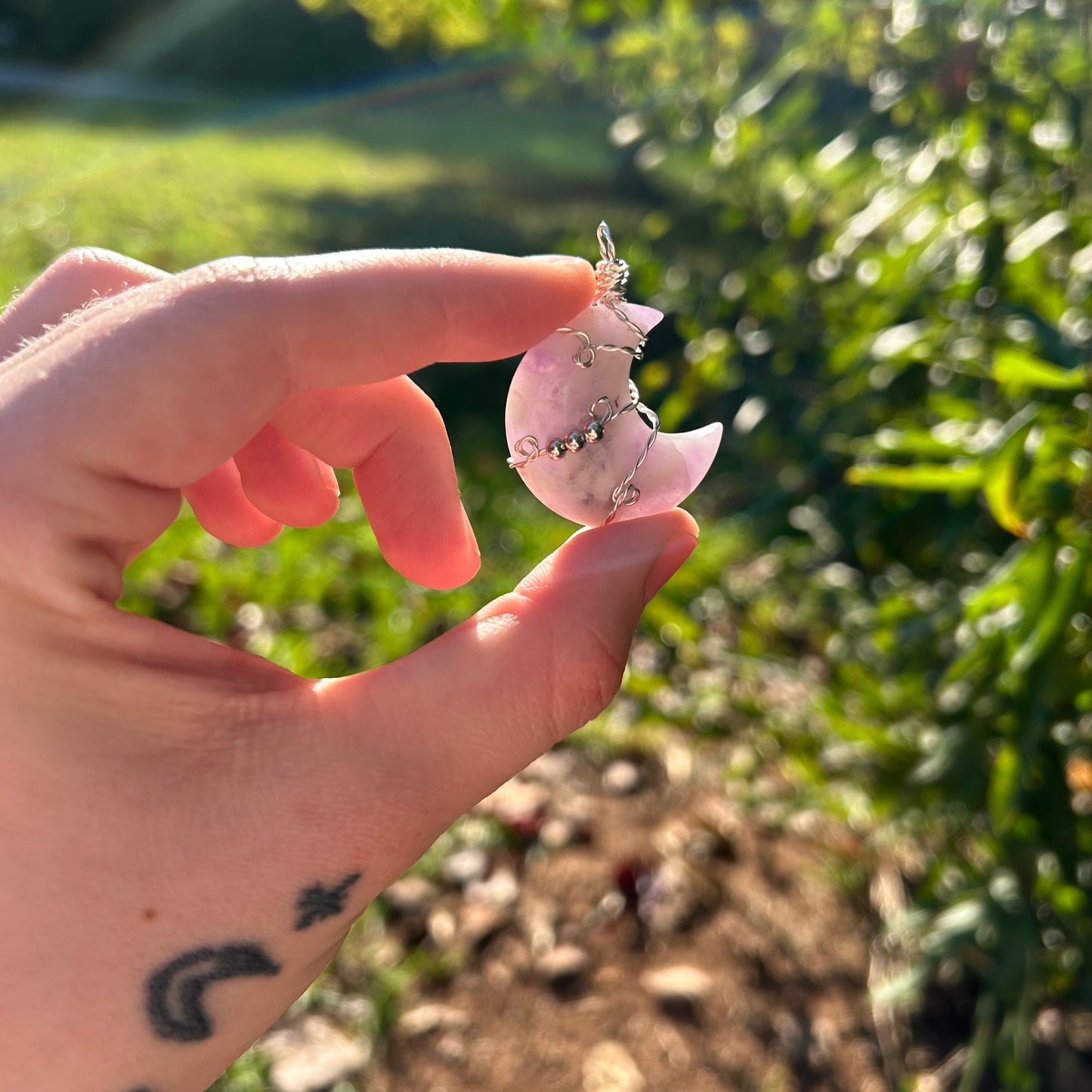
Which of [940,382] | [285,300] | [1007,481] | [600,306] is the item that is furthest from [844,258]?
[285,300]

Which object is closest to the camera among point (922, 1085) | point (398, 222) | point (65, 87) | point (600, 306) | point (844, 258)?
point (600, 306)

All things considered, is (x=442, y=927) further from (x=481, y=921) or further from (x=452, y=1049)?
(x=452, y=1049)

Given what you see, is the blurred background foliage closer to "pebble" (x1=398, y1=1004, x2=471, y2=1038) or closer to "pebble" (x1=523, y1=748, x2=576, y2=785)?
"pebble" (x1=523, y1=748, x2=576, y2=785)

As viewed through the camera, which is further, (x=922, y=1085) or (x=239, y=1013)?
(x=922, y=1085)

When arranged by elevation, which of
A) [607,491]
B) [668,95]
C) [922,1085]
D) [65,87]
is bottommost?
[922,1085]

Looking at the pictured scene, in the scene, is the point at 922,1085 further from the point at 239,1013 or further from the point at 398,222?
the point at 398,222

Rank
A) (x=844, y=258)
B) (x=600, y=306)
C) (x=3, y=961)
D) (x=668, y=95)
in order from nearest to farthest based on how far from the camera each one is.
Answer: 1. (x=3, y=961)
2. (x=600, y=306)
3. (x=844, y=258)
4. (x=668, y=95)

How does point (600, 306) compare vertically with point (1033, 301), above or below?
above
